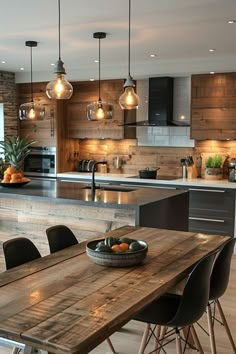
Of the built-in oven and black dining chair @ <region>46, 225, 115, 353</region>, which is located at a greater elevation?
the built-in oven

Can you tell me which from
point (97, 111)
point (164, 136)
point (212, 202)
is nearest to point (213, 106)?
point (164, 136)

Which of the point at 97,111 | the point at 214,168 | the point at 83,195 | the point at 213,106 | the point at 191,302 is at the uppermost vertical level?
the point at 213,106

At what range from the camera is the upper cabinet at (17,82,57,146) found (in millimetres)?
7531

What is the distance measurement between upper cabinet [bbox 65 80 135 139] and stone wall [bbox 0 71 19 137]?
91cm

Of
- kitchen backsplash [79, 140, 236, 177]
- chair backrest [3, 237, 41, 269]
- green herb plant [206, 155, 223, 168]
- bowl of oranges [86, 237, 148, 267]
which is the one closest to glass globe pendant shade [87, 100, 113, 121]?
chair backrest [3, 237, 41, 269]

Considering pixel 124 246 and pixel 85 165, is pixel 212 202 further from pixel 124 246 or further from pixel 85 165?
pixel 124 246

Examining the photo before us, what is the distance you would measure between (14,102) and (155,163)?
2622 millimetres

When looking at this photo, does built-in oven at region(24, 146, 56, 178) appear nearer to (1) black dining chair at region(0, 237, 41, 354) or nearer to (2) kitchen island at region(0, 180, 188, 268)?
(2) kitchen island at region(0, 180, 188, 268)

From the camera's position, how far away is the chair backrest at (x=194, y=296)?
2.42 metres

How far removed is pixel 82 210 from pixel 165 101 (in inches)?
124

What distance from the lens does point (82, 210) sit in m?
4.25

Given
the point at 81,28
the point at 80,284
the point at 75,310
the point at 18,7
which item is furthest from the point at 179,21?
the point at 75,310

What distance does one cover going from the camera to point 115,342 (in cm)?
351

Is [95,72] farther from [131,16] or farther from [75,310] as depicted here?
[75,310]
